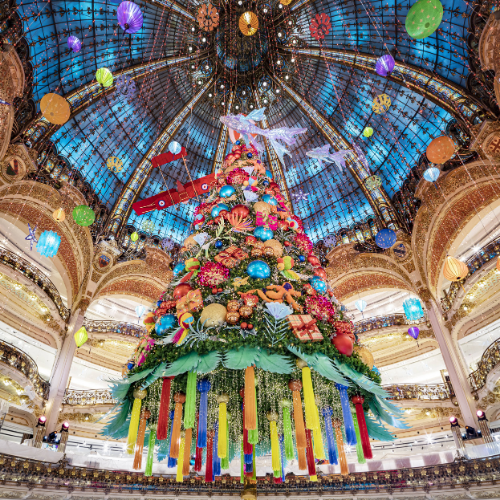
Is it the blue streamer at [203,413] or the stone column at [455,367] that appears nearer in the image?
the blue streamer at [203,413]

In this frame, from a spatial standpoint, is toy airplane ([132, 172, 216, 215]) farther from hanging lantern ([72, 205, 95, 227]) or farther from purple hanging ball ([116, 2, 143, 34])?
purple hanging ball ([116, 2, 143, 34])

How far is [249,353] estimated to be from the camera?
474cm

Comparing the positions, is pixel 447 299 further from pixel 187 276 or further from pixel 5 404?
pixel 5 404

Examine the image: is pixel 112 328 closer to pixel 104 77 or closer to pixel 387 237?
pixel 104 77

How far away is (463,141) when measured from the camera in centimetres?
1423

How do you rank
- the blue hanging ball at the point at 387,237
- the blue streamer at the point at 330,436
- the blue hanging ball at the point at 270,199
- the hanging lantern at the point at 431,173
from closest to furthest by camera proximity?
1. the blue streamer at the point at 330,436
2. the blue hanging ball at the point at 270,199
3. the hanging lantern at the point at 431,173
4. the blue hanging ball at the point at 387,237

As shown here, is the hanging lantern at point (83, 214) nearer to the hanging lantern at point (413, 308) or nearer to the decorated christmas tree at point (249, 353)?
the decorated christmas tree at point (249, 353)

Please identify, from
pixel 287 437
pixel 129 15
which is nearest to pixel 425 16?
pixel 129 15

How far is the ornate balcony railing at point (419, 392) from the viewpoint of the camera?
1511 centimetres

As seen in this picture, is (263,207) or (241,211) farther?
(263,207)

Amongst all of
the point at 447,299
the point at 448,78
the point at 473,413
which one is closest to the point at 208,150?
the point at 448,78

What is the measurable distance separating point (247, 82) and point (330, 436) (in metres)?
16.7

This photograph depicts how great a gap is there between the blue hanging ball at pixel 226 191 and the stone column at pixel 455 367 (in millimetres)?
13212

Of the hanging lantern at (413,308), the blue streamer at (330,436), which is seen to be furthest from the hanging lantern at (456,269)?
the blue streamer at (330,436)
